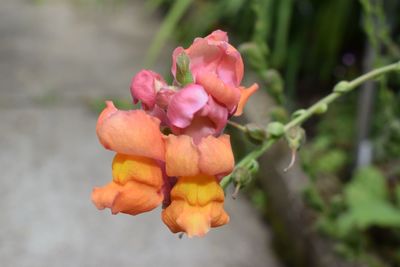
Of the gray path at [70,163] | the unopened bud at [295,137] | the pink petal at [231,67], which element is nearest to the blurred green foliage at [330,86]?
the gray path at [70,163]

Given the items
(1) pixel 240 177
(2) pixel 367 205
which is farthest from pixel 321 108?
(2) pixel 367 205

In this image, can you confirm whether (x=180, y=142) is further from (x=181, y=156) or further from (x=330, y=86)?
(x=330, y=86)

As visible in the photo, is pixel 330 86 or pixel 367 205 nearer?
pixel 367 205

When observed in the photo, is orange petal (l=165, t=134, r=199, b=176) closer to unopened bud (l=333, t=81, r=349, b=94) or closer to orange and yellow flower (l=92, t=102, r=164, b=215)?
orange and yellow flower (l=92, t=102, r=164, b=215)

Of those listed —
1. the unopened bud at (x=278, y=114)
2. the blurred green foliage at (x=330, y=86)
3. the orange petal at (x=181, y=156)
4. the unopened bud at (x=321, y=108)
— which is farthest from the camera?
the blurred green foliage at (x=330, y=86)

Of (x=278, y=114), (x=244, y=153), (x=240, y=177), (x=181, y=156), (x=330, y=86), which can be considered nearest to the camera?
(x=181, y=156)

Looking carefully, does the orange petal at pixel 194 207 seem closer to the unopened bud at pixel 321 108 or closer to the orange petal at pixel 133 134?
the orange petal at pixel 133 134
